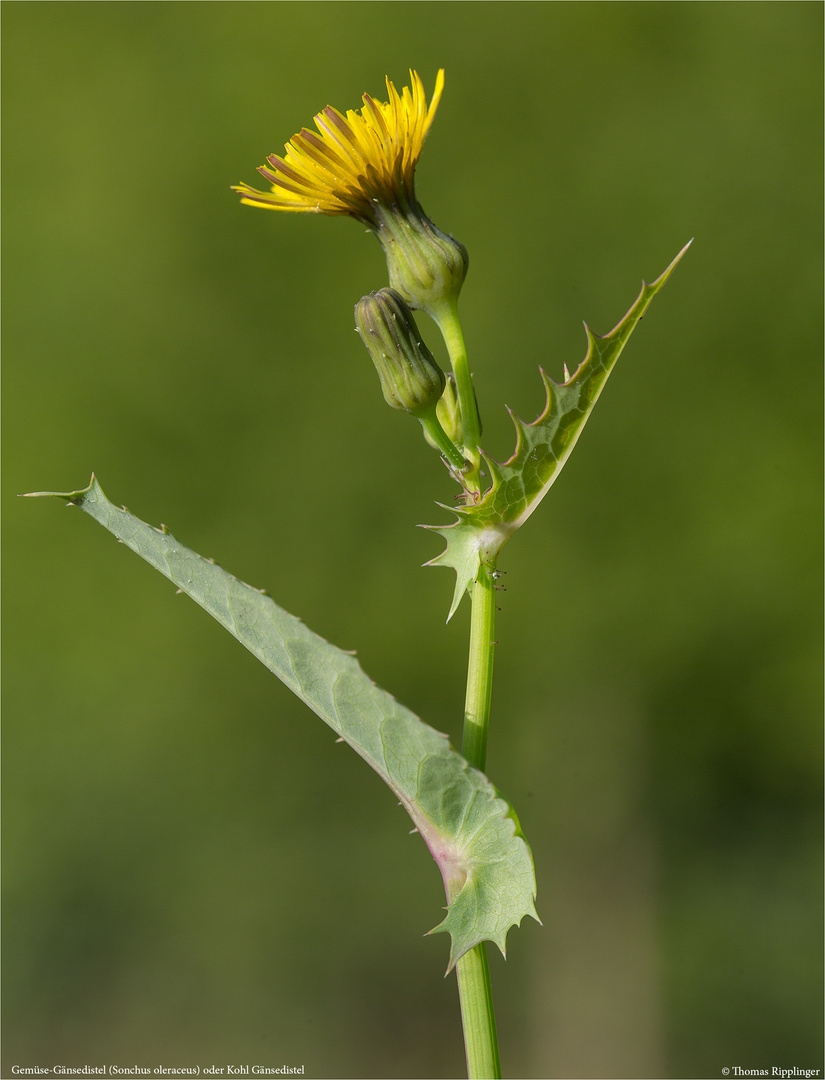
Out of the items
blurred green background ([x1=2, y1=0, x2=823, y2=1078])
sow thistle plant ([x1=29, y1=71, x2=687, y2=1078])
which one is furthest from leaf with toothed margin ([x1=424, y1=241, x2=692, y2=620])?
blurred green background ([x1=2, y1=0, x2=823, y2=1078])

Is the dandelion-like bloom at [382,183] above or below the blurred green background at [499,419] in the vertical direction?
below

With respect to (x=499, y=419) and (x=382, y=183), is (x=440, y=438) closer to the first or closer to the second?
(x=382, y=183)

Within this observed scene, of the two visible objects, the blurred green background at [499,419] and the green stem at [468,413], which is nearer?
the green stem at [468,413]

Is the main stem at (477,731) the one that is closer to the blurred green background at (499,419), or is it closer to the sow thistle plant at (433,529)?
the sow thistle plant at (433,529)

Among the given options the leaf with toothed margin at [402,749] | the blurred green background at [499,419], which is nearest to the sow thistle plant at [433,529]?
the leaf with toothed margin at [402,749]

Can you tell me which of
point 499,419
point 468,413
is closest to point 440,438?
point 468,413

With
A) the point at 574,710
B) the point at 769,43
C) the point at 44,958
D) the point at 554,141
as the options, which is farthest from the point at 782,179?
the point at 44,958

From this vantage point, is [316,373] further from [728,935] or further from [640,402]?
[728,935]

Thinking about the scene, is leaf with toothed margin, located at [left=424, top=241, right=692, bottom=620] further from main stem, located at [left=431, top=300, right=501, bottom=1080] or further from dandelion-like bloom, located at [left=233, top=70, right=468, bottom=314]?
dandelion-like bloom, located at [left=233, top=70, right=468, bottom=314]
